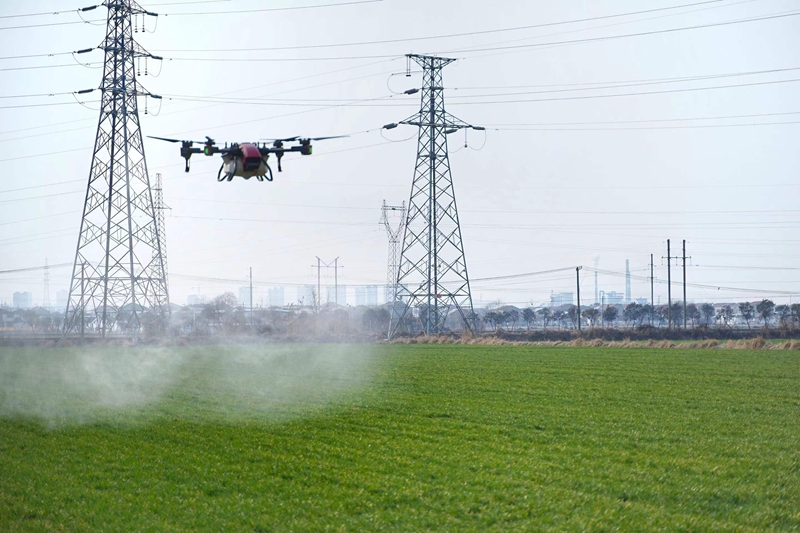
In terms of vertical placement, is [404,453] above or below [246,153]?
below

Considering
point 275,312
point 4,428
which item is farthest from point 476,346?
point 275,312

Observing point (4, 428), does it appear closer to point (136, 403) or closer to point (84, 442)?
point (84, 442)

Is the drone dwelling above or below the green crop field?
above

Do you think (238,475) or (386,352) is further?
(386,352)

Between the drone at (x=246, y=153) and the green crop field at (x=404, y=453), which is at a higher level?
the drone at (x=246, y=153)

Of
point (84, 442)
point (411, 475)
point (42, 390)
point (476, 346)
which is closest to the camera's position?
point (411, 475)

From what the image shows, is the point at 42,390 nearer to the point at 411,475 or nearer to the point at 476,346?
the point at 411,475

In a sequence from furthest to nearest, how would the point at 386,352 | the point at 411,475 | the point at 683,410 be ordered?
the point at 386,352
the point at 683,410
the point at 411,475
